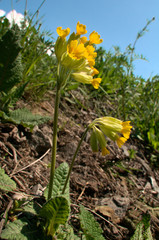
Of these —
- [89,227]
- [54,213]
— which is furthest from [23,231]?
[89,227]

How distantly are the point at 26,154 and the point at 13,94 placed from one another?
639 millimetres

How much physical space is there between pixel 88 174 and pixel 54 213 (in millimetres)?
916

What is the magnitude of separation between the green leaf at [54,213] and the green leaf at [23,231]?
0.23ft

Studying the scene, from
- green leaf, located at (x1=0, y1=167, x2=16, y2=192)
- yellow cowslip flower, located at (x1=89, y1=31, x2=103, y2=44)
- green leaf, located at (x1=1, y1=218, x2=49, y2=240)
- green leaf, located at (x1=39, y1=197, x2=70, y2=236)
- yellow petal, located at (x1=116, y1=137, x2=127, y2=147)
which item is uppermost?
yellow cowslip flower, located at (x1=89, y1=31, x2=103, y2=44)

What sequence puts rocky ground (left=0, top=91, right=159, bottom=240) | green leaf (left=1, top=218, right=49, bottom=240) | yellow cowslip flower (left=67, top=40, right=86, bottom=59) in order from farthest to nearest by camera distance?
rocky ground (left=0, top=91, right=159, bottom=240) → yellow cowslip flower (left=67, top=40, right=86, bottom=59) → green leaf (left=1, top=218, right=49, bottom=240)

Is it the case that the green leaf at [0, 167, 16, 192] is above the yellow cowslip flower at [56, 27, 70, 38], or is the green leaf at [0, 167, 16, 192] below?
below

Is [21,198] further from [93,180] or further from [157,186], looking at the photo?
[157,186]

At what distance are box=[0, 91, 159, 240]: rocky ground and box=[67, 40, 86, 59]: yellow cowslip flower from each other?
1.06m

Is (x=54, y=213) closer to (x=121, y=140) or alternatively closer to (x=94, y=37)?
(x=121, y=140)

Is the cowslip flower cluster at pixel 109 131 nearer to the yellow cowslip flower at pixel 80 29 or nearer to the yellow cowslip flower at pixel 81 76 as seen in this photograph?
the yellow cowslip flower at pixel 81 76

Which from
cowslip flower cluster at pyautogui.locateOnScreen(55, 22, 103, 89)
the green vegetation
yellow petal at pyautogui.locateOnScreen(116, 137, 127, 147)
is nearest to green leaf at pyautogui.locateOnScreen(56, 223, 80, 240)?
the green vegetation

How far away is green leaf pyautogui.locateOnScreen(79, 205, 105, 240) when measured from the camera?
1.53 metres

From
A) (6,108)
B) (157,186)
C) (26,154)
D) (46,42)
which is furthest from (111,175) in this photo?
(46,42)

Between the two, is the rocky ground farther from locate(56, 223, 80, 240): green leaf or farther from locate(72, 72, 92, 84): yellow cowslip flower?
locate(72, 72, 92, 84): yellow cowslip flower
